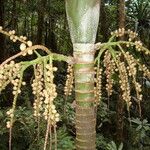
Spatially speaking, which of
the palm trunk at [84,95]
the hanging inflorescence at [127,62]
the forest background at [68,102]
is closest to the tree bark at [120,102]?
the forest background at [68,102]

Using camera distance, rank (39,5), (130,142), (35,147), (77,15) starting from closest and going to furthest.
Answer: (77,15), (35,147), (130,142), (39,5)

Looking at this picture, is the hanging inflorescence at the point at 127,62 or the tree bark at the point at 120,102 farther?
the tree bark at the point at 120,102

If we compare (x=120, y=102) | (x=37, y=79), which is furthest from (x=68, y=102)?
(x=37, y=79)

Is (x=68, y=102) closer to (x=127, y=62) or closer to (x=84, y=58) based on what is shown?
(x=127, y=62)

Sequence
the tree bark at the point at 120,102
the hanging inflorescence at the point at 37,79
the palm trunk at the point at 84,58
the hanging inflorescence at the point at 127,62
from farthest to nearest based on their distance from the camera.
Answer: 1. the tree bark at the point at 120,102
2. the hanging inflorescence at the point at 127,62
3. the palm trunk at the point at 84,58
4. the hanging inflorescence at the point at 37,79

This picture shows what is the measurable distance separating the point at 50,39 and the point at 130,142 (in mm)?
5613

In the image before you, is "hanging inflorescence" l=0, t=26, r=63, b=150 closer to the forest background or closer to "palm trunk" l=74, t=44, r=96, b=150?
"palm trunk" l=74, t=44, r=96, b=150

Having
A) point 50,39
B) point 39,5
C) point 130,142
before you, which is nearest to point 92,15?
point 130,142

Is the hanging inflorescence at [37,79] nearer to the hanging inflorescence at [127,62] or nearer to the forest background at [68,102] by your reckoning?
the hanging inflorescence at [127,62]

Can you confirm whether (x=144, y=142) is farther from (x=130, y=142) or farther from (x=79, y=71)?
(x=79, y=71)

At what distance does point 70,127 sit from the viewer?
4832mm

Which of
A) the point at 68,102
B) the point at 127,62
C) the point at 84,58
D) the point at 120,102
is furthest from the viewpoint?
the point at 68,102

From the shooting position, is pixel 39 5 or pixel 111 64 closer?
pixel 111 64

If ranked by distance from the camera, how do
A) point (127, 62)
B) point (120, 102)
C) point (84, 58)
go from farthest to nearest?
point (120, 102) → point (127, 62) → point (84, 58)
